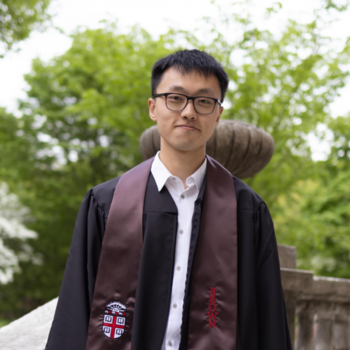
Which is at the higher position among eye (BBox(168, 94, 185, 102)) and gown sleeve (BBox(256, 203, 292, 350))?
eye (BBox(168, 94, 185, 102))

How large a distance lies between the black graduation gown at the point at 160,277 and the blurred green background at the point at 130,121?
6228 millimetres

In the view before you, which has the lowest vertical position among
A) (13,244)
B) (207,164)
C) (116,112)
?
(207,164)

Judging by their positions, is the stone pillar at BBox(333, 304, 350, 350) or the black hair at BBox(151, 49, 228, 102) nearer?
the black hair at BBox(151, 49, 228, 102)

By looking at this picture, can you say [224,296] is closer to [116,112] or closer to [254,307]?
[254,307]

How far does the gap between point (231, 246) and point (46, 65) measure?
13.3 meters

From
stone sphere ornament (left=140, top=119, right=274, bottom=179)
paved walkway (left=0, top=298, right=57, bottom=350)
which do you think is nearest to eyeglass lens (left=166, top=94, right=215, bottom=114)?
paved walkway (left=0, top=298, right=57, bottom=350)

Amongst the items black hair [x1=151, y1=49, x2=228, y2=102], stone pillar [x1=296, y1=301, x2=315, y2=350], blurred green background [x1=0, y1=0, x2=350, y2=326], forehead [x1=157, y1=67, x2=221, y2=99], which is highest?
blurred green background [x1=0, y1=0, x2=350, y2=326]

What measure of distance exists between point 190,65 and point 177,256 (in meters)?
0.78

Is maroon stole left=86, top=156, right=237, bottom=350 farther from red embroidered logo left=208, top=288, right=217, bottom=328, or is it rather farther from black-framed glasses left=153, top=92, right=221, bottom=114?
black-framed glasses left=153, top=92, right=221, bottom=114

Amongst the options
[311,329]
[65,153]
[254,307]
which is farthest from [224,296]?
[65,153]

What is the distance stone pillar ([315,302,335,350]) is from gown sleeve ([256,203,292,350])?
212 cm

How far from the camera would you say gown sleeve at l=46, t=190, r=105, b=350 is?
1621 millimetres

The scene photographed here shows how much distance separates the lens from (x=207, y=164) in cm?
186

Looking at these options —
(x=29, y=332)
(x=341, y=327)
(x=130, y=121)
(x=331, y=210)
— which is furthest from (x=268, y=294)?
(x=331, y=210)
